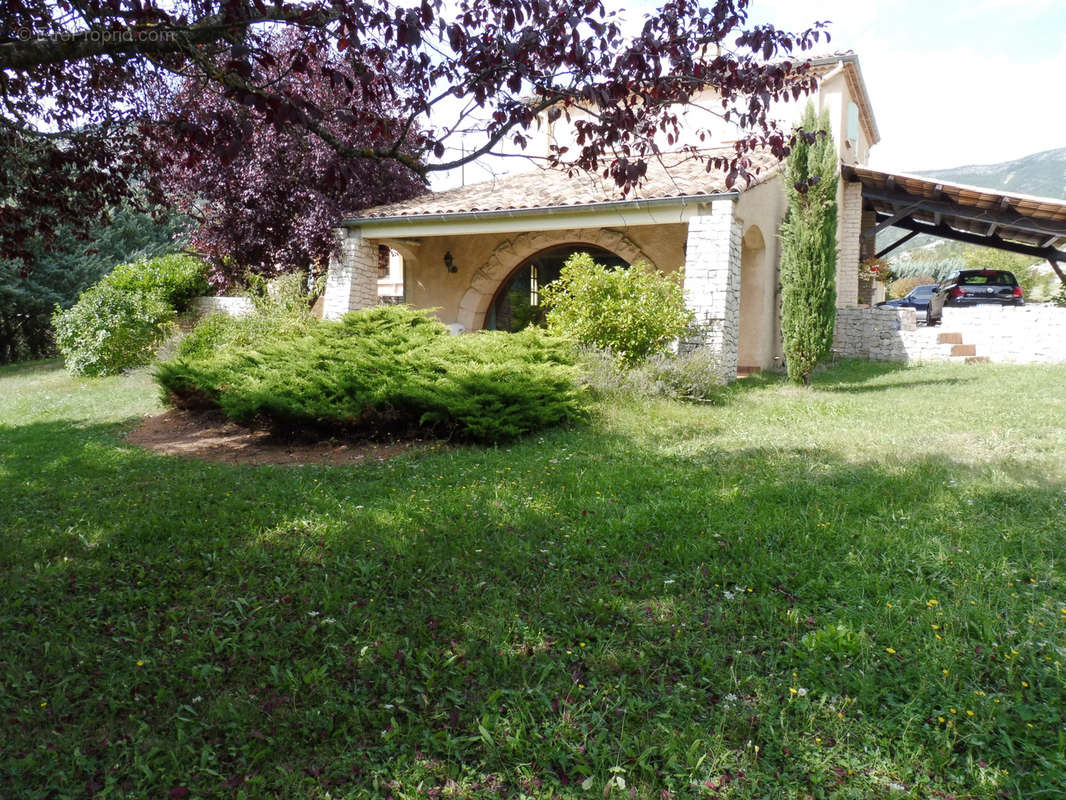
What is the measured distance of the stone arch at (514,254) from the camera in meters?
12.9

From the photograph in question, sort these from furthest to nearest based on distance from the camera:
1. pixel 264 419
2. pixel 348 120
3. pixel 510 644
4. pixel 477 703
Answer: pixel 264 419 → pixel 348 120 → pixel 510 644 → pixel 477 703

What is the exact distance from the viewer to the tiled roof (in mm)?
10367

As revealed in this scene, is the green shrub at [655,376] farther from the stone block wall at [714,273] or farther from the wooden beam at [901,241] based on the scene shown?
the wooden beam at [901,241]

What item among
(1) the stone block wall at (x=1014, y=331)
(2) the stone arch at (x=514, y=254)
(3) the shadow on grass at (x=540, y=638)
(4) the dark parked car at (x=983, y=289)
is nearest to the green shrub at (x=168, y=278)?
(2) the stone arch at (x=514, y=254)

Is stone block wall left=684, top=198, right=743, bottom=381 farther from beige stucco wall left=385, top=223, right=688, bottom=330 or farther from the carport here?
the carport

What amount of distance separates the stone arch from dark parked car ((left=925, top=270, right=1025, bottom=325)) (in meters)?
9.36

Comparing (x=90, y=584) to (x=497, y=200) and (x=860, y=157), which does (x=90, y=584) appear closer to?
(x=497, y=200)

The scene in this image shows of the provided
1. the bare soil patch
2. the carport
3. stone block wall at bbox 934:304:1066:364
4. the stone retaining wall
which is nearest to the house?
the carport

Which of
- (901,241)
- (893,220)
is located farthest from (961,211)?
(901,241)

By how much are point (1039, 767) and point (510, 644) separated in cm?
185

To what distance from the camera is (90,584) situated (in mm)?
3572

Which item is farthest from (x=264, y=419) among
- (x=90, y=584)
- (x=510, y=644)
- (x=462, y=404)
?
(x=510, y=644)

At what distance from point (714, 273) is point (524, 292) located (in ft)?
17.6

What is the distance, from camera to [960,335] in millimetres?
13500
